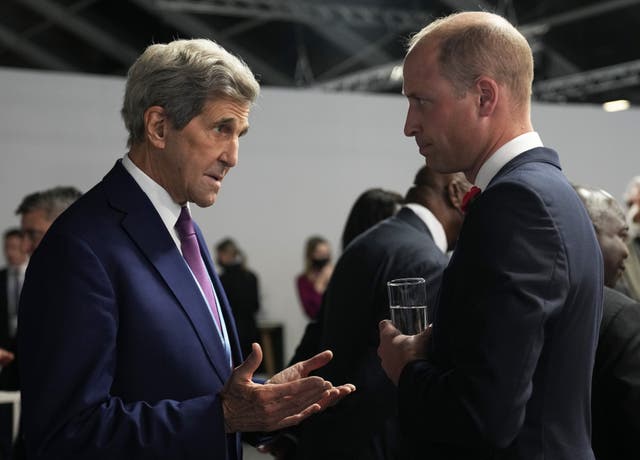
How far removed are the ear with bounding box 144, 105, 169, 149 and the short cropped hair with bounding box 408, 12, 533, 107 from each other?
56 centimetres

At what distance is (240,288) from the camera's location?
25.2 feet

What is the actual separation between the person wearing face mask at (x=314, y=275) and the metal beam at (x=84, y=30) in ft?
14.4

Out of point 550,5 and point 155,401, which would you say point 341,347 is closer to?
point 155,401

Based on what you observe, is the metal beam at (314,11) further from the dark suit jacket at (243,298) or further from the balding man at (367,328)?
the balding man at (367,328)

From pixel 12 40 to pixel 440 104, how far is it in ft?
35.4

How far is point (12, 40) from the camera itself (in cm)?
1131

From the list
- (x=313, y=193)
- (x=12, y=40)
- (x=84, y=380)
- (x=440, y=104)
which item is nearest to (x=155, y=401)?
(x=84, y=380)

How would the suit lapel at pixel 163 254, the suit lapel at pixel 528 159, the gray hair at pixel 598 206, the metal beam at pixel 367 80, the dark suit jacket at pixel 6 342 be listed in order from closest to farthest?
the suit lapel at pixel 528 159 < the suit lapel at pixel 163 254 < the gray hair at pixel 598 206 < the dark suit jacket at pixel 6 342 < the metal beam at pixel 367 80

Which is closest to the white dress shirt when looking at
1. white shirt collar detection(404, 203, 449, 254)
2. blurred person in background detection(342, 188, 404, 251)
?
A: white shirt collar detection(404, 203, 449, 254)

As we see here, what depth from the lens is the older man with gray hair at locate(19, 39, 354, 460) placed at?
5.07ft

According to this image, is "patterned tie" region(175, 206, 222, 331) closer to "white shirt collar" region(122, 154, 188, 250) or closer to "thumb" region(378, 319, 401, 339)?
"white shirt collar" region(122, 154, 188, 250)

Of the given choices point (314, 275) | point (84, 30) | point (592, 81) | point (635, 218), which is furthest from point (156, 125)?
point (592, 81)

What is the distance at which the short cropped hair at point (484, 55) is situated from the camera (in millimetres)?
1550

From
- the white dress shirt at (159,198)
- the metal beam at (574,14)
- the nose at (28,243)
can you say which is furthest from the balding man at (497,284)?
the metal beam at (574,14)
